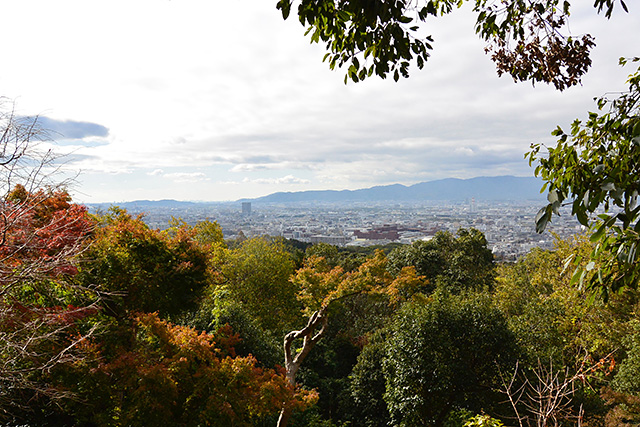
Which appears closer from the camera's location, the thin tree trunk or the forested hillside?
the forested hillside

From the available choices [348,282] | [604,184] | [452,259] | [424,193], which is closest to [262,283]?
[348,282]

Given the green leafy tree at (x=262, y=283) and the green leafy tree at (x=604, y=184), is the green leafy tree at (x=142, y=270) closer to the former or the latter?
the green leafy tree at (x=604, y=184)

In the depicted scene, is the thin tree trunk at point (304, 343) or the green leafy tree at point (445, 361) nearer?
the green leafy tree at point (445, 361)

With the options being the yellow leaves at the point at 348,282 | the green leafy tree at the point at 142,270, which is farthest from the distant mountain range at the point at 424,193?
the green leafy tree at the point at 142,270

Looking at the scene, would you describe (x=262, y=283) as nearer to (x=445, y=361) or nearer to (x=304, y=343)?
(x=304, y=343)

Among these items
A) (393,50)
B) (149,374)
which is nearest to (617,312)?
(393,50)

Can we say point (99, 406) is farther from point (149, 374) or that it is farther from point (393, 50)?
point (393, 50)

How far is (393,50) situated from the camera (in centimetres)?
235

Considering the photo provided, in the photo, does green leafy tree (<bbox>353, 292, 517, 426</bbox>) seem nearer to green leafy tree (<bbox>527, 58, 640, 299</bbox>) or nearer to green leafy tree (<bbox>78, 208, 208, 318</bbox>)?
green leafy tree (<bbox>78, 208, 208, 318</bbox>)

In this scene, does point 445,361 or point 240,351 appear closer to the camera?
point 445,361

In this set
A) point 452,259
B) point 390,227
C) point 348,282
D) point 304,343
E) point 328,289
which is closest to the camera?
point 348,282

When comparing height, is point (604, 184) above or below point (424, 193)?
below

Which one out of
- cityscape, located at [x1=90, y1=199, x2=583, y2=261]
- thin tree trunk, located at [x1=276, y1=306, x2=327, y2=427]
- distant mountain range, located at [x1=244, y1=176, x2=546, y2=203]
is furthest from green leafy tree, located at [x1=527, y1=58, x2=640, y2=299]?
distant mountain range, located at [x1=244, y1=176, x2=546, y2=203]

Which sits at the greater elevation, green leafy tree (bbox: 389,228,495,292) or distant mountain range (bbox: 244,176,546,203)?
distant mountain range (bbox: 244,176,546,203)
